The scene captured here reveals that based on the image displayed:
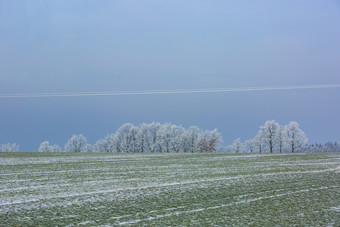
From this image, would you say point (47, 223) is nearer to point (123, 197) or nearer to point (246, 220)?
point (123, 197)

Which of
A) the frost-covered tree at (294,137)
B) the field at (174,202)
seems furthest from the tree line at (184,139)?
the field at (174,202)

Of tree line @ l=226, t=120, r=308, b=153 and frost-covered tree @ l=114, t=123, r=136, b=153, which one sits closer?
tree line @ l=226, t=120, r=308, b=153

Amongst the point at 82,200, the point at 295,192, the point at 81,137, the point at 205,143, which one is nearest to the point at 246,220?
the point at 295,192

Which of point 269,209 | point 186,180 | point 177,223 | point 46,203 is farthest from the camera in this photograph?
point 186,180

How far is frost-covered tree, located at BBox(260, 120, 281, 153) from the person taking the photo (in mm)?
86188

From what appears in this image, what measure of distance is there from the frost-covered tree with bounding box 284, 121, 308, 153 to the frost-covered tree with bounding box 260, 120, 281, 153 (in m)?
2.50

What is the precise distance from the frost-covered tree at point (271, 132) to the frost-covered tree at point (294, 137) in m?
2.50

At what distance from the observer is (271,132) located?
288 feet

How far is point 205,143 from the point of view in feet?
284

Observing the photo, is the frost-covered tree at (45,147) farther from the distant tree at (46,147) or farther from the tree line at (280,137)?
the tree line at (280,137)

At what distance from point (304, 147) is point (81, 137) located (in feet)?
217

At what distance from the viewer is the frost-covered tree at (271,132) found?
86188mm

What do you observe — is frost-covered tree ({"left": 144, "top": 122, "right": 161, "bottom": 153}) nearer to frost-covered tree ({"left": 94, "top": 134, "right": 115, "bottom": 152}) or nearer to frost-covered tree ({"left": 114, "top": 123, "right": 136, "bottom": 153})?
frost-covered tree ({"left": 114, "top": 123, "right": 136, "bottom": 153})

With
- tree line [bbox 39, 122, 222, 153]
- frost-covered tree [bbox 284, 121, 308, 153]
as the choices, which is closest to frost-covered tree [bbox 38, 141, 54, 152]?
tree line [bbox 39, 122, 222, 153]
